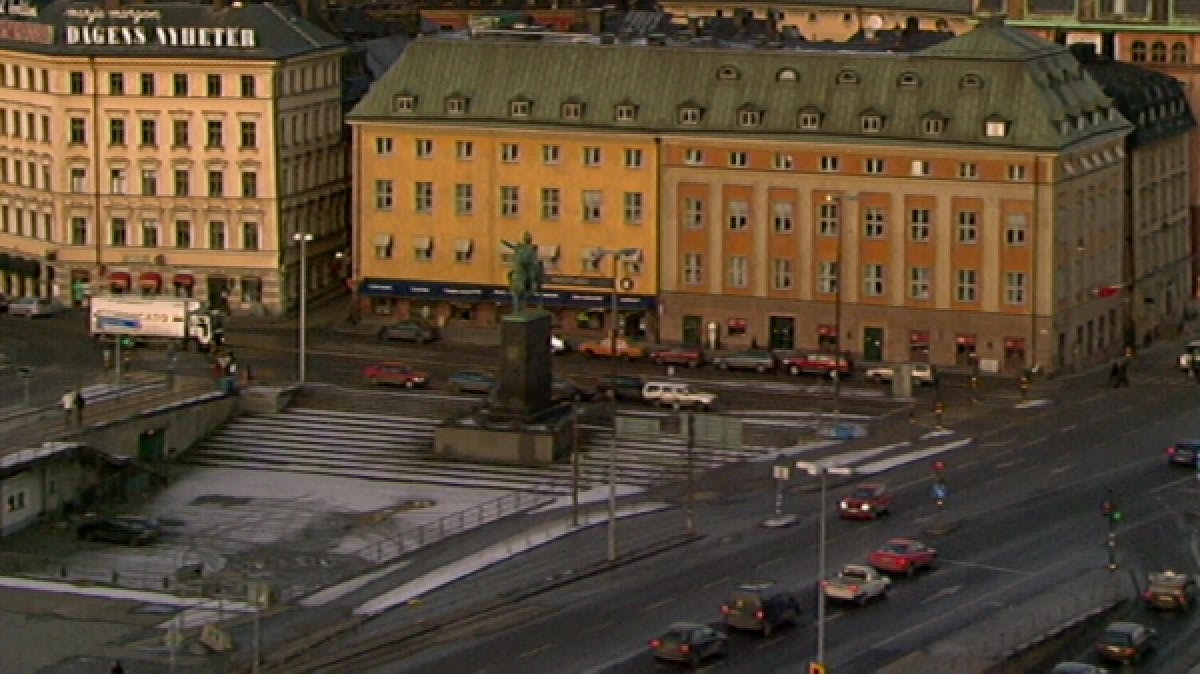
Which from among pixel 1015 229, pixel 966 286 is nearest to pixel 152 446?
pixel 966 286

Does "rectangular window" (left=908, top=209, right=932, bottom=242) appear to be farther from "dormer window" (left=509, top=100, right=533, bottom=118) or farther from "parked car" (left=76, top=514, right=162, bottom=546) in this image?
"parked car" (left=76, top=514, right=162, bottom=546)

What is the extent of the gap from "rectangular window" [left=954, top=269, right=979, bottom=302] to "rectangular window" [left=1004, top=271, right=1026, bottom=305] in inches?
58.8

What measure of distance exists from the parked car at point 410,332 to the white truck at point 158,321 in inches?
374

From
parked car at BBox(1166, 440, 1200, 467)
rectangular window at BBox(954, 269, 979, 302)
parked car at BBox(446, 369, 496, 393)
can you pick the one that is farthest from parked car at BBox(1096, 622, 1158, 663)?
rectangular window at BBox(954, 269, 979, 302)

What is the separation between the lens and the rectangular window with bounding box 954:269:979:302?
18825cm

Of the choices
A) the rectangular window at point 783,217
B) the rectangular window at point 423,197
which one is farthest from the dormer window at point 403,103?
the rectangular window at point 783,217

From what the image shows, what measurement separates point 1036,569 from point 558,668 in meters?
23.5

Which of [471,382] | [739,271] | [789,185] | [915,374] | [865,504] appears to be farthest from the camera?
[739,271]

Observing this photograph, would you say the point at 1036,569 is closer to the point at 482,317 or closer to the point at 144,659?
the point at 144,659

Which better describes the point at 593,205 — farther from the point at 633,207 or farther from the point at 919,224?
the point at 919,224

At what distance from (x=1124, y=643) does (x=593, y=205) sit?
69.5m

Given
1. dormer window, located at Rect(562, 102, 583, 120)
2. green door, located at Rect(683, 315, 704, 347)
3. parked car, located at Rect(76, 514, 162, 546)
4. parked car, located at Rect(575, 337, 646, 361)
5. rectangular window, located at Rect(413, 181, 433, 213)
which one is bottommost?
parked car, located at Rect(76, 514, 162, 546)

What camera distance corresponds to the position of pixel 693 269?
194375 mm

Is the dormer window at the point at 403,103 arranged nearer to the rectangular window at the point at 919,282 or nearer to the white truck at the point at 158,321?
the white truck at the point at 158,321
